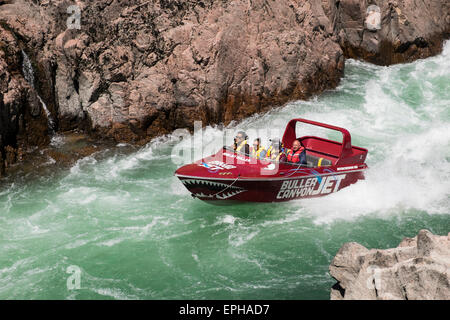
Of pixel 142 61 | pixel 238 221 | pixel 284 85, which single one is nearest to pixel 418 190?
pixel 238 221

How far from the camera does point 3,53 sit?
43.8 feet

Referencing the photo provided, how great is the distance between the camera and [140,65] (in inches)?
606

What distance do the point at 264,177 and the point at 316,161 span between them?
7.67 ft

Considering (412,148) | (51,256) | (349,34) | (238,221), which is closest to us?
(51,256)

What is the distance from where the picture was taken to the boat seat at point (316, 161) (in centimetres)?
1211

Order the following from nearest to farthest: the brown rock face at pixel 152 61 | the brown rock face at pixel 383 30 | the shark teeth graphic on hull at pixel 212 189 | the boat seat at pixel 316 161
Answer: the shark teeth graphic on hull at pixel 212 189
the boat seat at pixel 316 161
the brown rock face at pixel 152 61
the brown rock face at pixel 383 30

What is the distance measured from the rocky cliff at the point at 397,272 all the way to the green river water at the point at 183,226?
1.67m

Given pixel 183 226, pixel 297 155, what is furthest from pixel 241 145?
pixel 183 226

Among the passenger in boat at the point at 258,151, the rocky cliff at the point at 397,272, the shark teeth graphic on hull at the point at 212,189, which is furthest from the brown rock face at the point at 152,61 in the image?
the rocky cliff at the point at 397,272

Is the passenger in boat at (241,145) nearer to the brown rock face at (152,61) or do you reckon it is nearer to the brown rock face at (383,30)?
the brown rock face at (152,61)

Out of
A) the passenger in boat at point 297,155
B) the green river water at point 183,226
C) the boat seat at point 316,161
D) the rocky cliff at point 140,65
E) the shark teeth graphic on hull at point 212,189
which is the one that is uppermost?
the rocky cliff at point 140,65

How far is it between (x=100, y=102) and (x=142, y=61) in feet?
6.46
